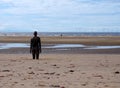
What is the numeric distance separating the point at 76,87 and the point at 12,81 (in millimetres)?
2598

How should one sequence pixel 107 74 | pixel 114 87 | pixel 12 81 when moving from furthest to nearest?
pixel 107 74, pixel 12 81, pixel 114 87

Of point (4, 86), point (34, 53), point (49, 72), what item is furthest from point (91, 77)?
point (34, 53)

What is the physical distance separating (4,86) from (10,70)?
15.1 feet

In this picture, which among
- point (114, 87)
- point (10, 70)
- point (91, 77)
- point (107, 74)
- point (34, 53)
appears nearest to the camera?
point (114, 87)

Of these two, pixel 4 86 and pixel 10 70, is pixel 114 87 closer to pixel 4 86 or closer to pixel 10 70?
pixel 4 86

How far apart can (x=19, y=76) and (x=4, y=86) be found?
2.52m

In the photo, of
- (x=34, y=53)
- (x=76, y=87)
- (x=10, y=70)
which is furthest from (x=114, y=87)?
(x=34, y=53)

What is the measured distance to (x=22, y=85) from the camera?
39.8 ft

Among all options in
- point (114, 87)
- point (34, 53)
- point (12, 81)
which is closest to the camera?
point (114, 87)

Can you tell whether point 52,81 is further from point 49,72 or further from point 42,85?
point 49,72

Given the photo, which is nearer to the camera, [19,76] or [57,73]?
[19,76]

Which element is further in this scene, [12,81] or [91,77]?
[91,77]

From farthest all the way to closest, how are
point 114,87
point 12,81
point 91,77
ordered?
1. point 91,77
2. point 12,81
3. point 114,87

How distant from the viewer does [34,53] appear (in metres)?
23.1
